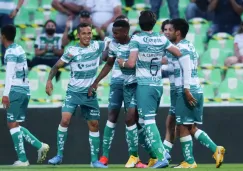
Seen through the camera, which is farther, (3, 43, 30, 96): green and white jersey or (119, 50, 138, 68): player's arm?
(3, 43, 30, 96): green and white jersey

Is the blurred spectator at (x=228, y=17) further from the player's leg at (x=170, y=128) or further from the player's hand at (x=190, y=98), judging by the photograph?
the player's hand at (x=190, y=98)

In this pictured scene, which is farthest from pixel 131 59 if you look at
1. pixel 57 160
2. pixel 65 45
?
pixel 65 45

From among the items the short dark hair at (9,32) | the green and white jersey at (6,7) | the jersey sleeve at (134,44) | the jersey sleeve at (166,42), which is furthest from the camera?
the green and white jersey at (6,7)

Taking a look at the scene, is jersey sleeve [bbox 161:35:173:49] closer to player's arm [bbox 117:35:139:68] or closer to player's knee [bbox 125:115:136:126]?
player's arm [bbox 117:35:139:68]

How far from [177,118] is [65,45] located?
495 centimetres

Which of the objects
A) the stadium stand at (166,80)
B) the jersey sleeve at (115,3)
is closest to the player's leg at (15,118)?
the stadium stand at (166,80)

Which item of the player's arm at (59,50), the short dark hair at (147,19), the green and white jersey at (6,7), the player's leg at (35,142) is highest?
the green and white jersey at (6,7)

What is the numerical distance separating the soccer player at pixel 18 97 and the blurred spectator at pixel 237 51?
417cm

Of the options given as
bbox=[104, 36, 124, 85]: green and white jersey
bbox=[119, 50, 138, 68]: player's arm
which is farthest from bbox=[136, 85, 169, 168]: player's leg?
bbox=[104, 36, 124, 85]: green and white jersey

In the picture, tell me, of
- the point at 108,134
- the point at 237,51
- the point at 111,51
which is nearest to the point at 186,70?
the point at 111,51

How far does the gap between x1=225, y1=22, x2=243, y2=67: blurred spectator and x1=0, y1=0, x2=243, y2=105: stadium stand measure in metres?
0.14

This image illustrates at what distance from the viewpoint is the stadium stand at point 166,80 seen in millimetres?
17594

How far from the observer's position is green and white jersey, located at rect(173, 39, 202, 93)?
14.0 meters

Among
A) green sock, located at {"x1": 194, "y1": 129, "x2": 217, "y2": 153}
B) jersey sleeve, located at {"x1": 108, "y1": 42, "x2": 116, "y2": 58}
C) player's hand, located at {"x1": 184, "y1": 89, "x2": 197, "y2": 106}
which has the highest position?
jersey sleeve, located at {"x1": 108, "y1": 42, "x2": 116, "y2": 58}
